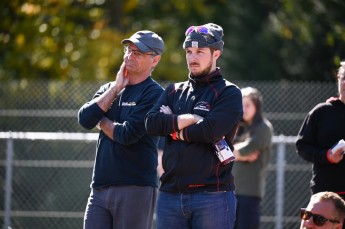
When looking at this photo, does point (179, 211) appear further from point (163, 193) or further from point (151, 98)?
point (151, 98)

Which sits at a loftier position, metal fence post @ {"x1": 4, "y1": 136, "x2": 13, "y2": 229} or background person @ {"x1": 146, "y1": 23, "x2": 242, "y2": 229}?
background person @ {"x1": 146, "y1": 23, "x2": 242, "y2": 229}

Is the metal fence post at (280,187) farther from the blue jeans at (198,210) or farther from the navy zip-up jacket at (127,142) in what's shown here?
the blue jeans at (198,210)

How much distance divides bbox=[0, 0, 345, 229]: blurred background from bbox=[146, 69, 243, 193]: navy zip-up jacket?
3994mm

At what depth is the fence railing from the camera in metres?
9.41

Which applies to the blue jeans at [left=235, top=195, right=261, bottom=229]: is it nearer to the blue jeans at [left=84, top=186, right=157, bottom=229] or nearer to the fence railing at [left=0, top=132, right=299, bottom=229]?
the fence railing at [left=0, top=132, right=299, bottom=229]

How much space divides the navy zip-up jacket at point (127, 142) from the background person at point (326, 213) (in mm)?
1303

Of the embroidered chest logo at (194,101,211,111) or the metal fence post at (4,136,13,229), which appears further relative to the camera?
the metal fence post at (4,136,13,229)

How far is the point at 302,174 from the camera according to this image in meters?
10.1

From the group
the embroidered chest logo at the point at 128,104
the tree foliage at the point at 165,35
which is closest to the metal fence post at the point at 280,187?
the tree foliage at the point at 165,35

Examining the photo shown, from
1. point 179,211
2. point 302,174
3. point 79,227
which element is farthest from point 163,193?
point 302,174

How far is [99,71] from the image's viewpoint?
18375 millimetres

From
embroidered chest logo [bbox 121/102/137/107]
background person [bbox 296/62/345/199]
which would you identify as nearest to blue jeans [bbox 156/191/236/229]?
embroidered chest logo [bbox 121/102/137/107]

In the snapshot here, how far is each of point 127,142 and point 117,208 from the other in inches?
19.8

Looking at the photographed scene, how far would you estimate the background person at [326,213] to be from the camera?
16.9 feet
